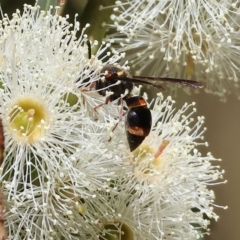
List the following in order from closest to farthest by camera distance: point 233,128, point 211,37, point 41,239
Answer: point 41,239 → point 211,37 → point 233,128

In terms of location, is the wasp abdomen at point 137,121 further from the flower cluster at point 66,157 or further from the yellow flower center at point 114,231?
the yellow flower center at point 114,231

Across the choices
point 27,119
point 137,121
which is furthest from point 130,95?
point 27,119

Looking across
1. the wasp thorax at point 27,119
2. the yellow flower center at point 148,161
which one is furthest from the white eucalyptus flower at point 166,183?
the wasp thorax at point 27,119

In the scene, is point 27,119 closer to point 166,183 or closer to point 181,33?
point 166,183

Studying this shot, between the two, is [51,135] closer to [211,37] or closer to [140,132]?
[140,132]

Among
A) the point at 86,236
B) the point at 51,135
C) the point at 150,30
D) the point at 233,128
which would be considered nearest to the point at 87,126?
the point at 51,135

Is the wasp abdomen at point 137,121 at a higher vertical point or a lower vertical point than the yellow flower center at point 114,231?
higher

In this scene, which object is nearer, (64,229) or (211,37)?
(64,229)
